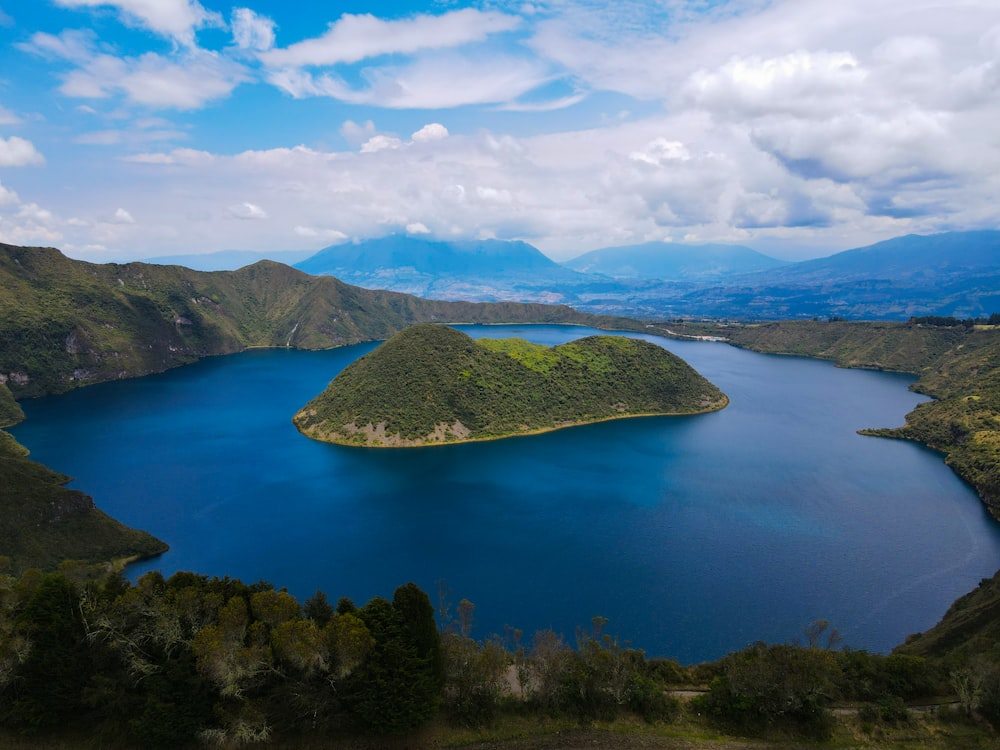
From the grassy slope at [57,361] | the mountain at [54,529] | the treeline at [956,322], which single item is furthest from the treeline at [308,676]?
the treeline at [956,322]

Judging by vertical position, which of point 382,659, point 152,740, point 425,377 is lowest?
point 152,740

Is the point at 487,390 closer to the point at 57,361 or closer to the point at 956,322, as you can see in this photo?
the point at 57,361

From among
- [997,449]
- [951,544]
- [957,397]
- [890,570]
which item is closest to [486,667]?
[890,570]

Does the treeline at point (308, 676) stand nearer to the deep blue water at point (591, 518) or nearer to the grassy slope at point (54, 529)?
the deep blue water at point (591, 518)

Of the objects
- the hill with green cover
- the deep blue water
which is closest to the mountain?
the deep blue water

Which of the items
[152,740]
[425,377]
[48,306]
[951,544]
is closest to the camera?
[152,740]

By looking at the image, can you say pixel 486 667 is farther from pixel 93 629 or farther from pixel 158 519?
pixel 158 519

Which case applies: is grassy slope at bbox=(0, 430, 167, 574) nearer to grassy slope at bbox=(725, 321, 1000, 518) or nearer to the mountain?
the mountain

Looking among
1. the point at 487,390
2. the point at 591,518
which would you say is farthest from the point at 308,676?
the point at 487,390
